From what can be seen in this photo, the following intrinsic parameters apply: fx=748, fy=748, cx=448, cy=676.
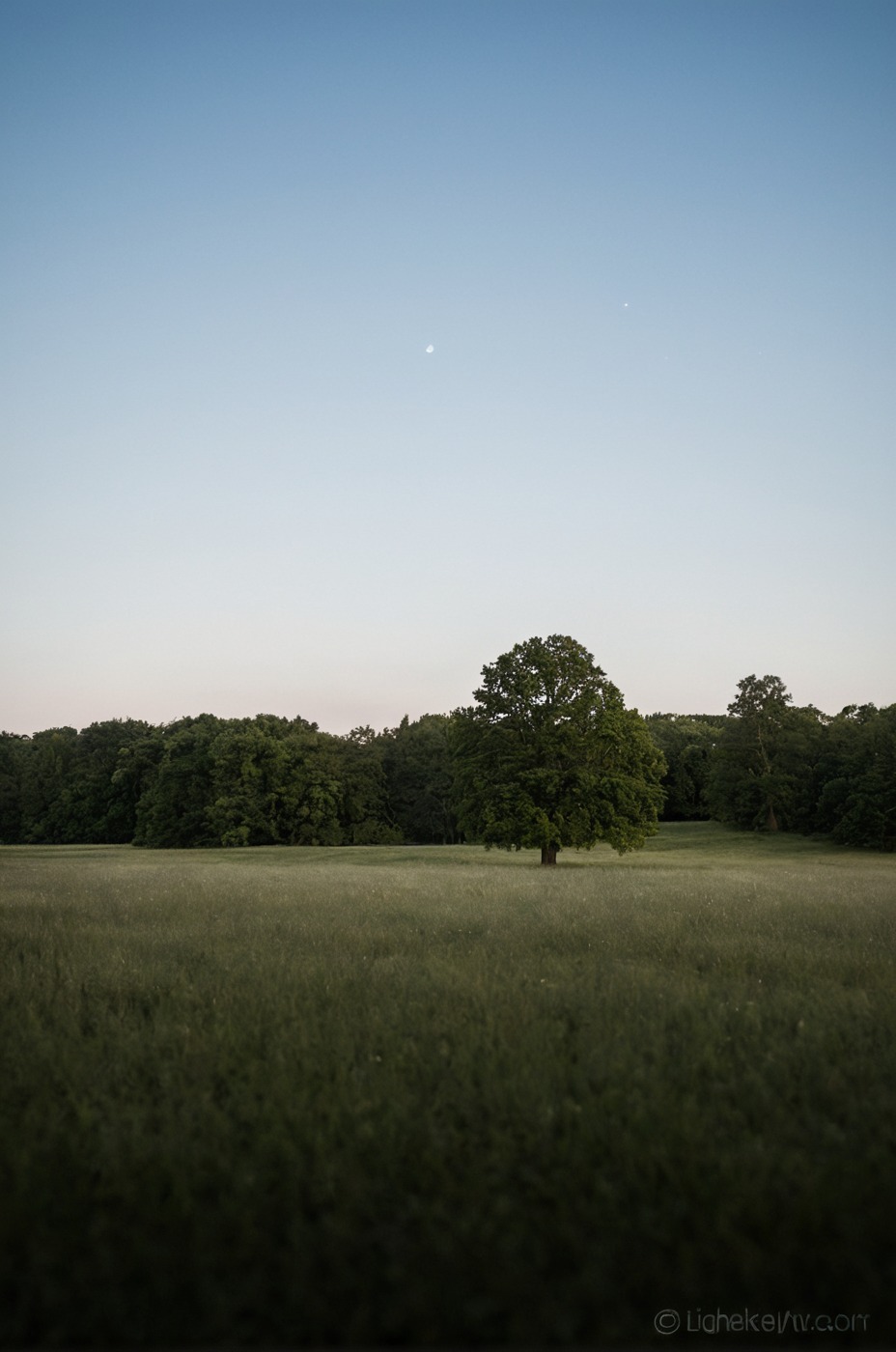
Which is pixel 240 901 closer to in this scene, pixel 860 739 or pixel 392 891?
pixel 392 891

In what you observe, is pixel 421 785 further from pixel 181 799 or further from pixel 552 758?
pixel 552 758

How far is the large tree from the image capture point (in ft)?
107

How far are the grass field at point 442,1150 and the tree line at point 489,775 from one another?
23854mm

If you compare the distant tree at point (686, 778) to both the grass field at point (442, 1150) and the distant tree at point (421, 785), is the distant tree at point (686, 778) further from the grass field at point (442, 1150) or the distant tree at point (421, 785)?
the grass field at point (442, 1150)

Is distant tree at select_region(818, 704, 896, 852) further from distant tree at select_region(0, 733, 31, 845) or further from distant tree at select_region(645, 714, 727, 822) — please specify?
distant tree at select_region(0, 733, 31, 845)

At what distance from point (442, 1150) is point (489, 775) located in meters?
30.3

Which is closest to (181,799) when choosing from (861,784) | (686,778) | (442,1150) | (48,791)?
(48,791)

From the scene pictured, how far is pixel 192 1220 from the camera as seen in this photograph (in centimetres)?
362

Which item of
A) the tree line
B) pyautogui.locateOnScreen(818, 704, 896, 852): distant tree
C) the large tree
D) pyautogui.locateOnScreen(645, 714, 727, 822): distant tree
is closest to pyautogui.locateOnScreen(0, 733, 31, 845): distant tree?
the tree line

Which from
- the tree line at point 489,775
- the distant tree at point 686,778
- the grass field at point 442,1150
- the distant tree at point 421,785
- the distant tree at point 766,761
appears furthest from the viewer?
the distant tree at point 686,778

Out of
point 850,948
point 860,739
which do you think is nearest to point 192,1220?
point 850,948

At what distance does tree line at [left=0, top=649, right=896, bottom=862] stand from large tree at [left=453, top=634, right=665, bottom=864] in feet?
0.28

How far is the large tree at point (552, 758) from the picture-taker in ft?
107

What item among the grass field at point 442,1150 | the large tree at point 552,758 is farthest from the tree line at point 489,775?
the grass field at point 442,1150
